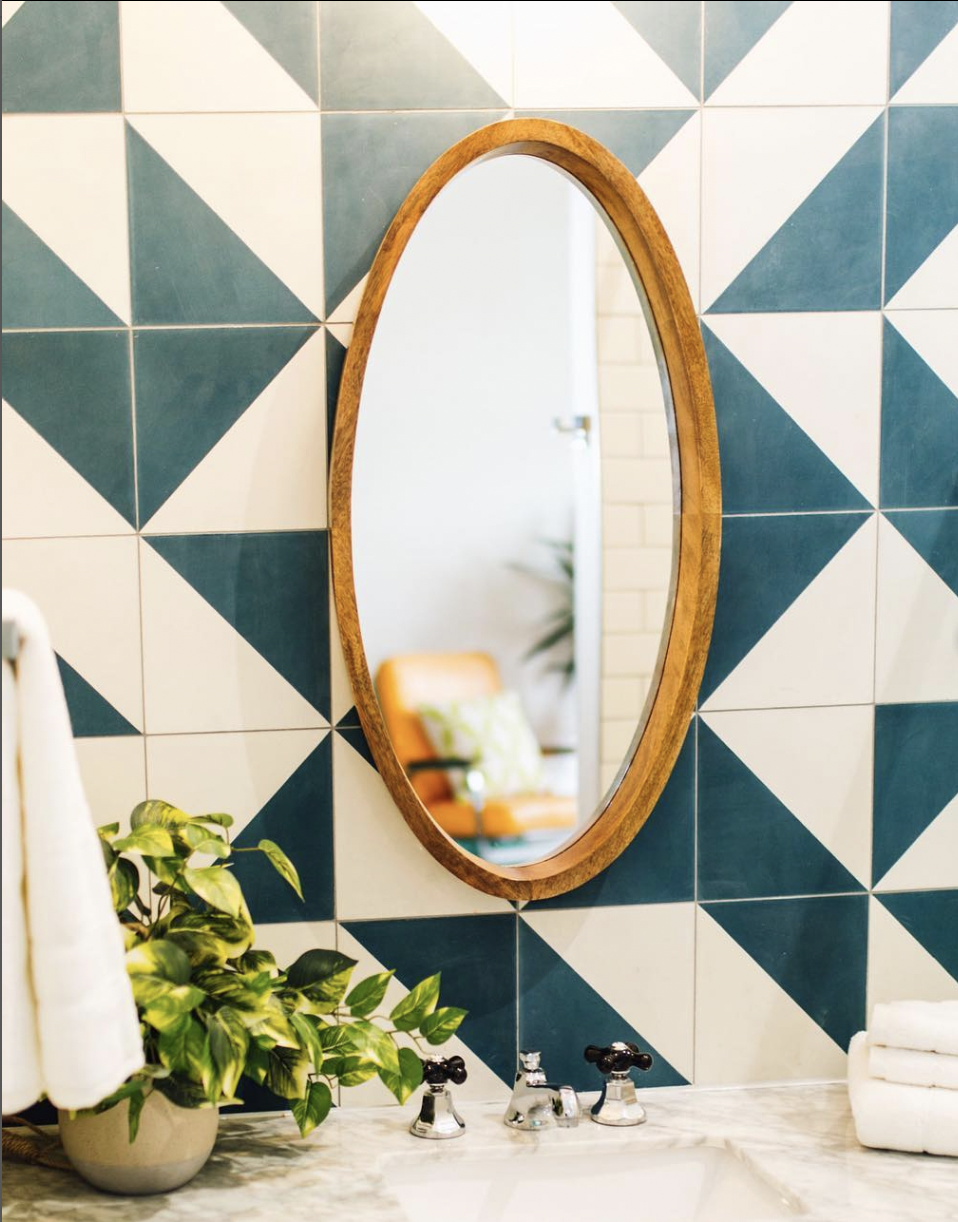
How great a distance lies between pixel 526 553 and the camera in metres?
1.29

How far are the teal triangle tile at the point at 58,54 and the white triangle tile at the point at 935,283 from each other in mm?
857

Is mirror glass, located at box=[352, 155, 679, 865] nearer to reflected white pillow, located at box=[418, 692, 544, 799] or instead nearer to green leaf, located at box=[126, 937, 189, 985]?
reflected white pillow, located at box=[418, 692, 544, 799]

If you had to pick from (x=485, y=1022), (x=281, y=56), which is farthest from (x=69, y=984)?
(x=281, y=56)

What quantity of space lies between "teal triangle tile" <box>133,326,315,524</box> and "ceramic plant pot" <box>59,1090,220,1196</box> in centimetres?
57

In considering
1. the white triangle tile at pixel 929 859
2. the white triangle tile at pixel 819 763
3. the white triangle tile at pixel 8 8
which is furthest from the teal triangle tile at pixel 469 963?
the white triangle tile at pixel 8 8

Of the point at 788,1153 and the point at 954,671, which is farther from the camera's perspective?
the point at 954,671

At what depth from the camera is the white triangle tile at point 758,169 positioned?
1.31 m

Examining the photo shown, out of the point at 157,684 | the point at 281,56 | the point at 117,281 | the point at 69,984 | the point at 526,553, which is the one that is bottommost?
the point at 69,984

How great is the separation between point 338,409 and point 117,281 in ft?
0.84

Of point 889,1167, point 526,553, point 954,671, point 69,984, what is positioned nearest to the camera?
point 69,984

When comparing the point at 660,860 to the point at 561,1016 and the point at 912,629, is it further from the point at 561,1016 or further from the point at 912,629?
the point at 912,629

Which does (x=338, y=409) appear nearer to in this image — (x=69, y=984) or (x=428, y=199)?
(x=428, y=199)

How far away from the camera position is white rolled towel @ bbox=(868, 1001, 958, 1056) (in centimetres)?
120

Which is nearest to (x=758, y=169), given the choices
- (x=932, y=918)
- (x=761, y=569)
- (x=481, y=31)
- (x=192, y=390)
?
(x=481, y=31)
